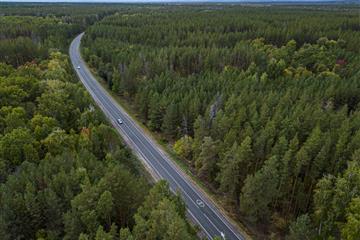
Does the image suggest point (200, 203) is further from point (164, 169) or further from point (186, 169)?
point (164, 169)

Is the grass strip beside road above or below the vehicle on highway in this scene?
below

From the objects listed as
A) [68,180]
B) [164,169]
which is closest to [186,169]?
[164,169]

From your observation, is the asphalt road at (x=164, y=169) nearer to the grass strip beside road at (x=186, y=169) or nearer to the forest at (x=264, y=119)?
the grass strip beside road at (x=186, y=169)

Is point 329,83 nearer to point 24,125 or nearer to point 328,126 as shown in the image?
point 328,126

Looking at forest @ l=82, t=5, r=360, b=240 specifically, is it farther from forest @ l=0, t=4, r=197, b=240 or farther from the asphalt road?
forest @ l=0, t=4, r=197, b=240

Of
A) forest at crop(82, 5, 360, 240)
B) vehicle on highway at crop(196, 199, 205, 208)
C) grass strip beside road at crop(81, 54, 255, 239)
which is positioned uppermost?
forest at crop(82, 5, 360, 240)

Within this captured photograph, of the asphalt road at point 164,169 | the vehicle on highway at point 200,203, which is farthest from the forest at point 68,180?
the vehicle on highway at point 200,203

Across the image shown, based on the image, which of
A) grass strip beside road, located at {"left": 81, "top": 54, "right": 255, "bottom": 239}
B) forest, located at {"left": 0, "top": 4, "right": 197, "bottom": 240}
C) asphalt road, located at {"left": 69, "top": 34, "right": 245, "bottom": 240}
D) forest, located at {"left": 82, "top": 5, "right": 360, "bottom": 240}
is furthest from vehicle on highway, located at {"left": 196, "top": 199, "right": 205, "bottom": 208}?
forest, located at {"left": 0, "top": 4, "right": 197, "bottom": 240}
